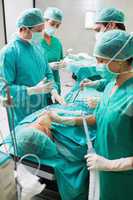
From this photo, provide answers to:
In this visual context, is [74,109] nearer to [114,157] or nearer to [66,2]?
[114,157]

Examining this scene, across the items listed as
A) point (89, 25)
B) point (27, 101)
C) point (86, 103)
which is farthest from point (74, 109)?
point (89, 25)

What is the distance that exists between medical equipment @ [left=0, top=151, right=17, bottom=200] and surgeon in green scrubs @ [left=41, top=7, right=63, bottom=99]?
165 centimetres

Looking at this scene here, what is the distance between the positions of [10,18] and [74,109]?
258 centimetres

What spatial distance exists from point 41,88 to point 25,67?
0.66 ft

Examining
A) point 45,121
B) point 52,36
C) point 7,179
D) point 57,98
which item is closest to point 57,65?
point 52,36

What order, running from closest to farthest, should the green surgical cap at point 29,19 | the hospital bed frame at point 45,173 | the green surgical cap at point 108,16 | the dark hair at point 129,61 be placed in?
1. the dark hair at point 129,61
2. the hospital bed frame at point 45,173
3. the green surgical cap at point 29,19
4. the green surgical cap at point 108,16

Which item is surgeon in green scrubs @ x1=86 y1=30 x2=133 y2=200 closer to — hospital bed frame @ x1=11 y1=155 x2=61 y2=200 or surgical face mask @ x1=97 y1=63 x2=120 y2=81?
surgical face mask @ x1=97 y1=63 x2=120 y2=81

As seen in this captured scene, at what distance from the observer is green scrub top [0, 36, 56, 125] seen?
194cm

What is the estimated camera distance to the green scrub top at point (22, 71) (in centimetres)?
194

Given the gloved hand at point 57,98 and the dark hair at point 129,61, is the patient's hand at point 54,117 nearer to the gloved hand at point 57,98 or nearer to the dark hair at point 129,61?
the gloved hand at point 57,98

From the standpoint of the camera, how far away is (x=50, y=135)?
1.78m

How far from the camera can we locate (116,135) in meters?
1.26

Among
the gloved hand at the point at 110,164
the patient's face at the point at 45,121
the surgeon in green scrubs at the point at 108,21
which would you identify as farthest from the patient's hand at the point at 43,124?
the surgeon in green scrubs at the point at 108,21

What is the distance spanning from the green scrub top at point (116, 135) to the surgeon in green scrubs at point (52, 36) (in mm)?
1538
